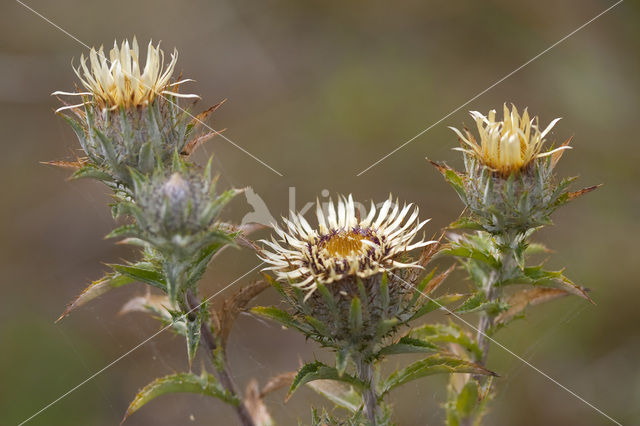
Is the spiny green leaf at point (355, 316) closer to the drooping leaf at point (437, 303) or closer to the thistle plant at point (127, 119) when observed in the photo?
the drooping leaf at point (437, 303)

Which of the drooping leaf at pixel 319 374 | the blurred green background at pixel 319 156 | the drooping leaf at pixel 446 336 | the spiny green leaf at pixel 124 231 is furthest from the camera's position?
the blurred green background at pixel 319 156

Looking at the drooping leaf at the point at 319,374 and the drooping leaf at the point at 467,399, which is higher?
the drooping leaf at the point at 319,374

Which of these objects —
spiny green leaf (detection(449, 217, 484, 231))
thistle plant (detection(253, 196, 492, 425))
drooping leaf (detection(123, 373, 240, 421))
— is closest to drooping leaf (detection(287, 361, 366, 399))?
thistle plant (detection(253, 196, 492, 425))

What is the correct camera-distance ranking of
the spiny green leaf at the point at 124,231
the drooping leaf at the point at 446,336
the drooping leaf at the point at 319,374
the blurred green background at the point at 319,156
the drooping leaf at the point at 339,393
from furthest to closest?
the blurred green background at the point at 319,156 → the drooping leaf at the point at 339,393 → the drooping leaf at the point at 446,336 → the drooping leaf at the point at 319,374 → the spiny green leaf at the point at 124,231

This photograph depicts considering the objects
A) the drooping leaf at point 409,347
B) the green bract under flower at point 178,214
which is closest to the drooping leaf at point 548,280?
the drooping leaf at point 409,347

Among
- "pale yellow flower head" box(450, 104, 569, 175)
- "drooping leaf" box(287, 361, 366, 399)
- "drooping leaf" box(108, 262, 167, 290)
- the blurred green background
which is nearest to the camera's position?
"drooping leaf" box(287, 361, 366, 399)

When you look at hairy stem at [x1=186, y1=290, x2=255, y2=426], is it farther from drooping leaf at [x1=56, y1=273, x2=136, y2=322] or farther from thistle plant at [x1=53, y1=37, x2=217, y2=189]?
thistle plant at [x1=53, y1=37, x2=217, y2=189]

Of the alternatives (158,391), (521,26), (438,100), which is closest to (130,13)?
(438,100)
